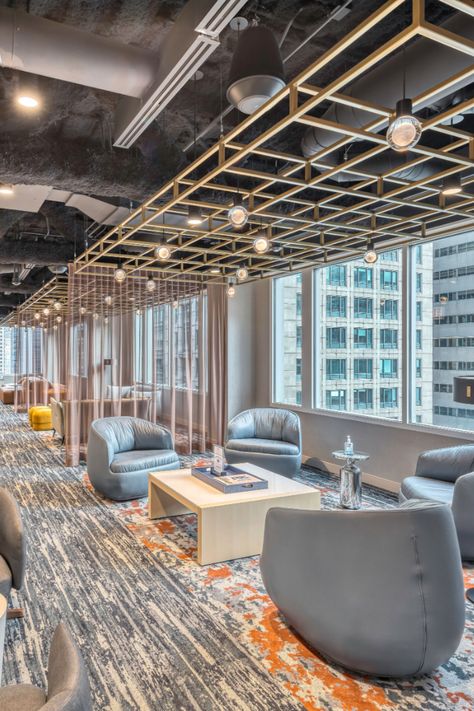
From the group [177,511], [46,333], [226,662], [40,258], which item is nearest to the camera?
[226,662]

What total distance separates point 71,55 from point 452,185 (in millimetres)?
2452

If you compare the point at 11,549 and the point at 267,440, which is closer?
the point at 11,549

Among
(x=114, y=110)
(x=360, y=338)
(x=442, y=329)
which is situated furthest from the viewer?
(x=360, y=338)

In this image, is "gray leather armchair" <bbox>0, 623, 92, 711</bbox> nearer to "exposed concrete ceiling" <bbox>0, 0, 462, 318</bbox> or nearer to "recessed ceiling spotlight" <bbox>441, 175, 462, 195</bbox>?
"exposed concrete ceiling" <bbox>0, 0, 462, 318</bbox>

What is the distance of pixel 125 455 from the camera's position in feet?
17.3

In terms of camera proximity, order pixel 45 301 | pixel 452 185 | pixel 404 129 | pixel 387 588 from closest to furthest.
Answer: pixel 404 129 < pixel 387 588 < pixel 452 185 < pixel 45 301

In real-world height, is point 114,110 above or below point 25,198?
above

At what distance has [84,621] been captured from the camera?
9.29 ft

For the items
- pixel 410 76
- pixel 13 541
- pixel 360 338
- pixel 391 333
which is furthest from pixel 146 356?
pixel 410 76

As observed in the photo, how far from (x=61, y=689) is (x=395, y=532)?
1.50 meters

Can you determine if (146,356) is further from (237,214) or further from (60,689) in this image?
(60,689)

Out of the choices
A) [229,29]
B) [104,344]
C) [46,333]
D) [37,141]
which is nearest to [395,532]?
[229,29]

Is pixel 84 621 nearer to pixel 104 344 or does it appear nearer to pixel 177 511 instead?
pixel 177 511

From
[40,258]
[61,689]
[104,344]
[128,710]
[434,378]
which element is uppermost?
[40,258]
